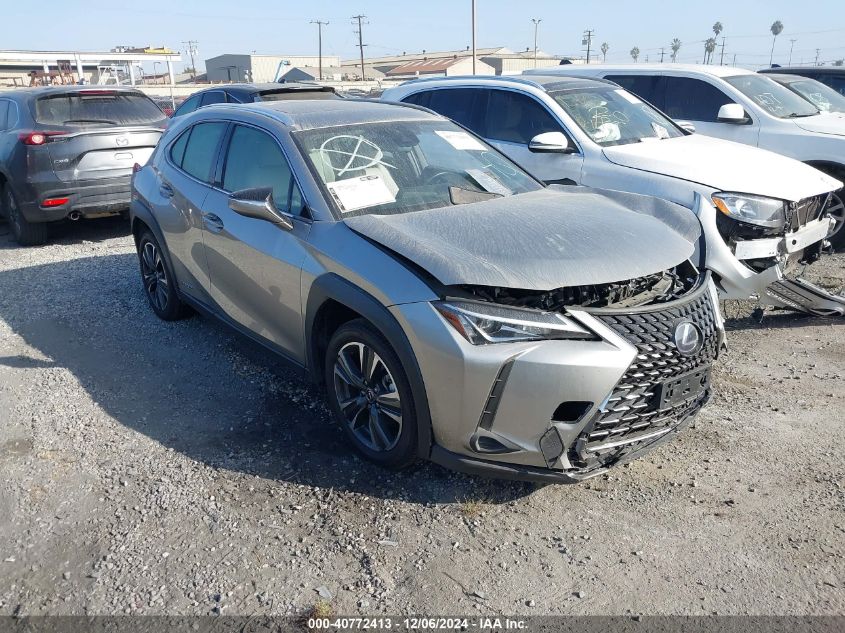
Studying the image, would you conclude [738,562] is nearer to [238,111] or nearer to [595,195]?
[595,195]

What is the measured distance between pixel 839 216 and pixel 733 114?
1542 mm

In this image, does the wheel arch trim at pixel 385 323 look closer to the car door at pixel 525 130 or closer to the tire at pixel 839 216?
the car door at pixel 525 130

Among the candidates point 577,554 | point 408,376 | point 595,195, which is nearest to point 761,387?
point 595,195

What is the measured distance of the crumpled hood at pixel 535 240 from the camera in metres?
2.97

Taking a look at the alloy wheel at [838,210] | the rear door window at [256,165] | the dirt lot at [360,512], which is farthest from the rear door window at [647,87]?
the rear door window at [256,165]

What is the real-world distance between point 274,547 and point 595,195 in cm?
267

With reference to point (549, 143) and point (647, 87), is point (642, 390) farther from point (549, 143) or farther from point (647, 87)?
point (647, 87)

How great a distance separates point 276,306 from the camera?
3.97 meters

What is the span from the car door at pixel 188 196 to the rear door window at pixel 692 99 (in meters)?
5.79

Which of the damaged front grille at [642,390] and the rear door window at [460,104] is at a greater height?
the rear door window at [460,104]

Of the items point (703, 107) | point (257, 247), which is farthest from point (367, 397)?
point (703, 107)

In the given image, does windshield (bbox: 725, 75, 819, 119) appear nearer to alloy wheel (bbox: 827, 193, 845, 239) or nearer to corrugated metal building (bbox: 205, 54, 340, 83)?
alloy wheel (bbox: 827, 193, 845, 239)

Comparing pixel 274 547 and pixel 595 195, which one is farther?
Result: pixel 595 195

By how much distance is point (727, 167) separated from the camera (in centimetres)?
552
